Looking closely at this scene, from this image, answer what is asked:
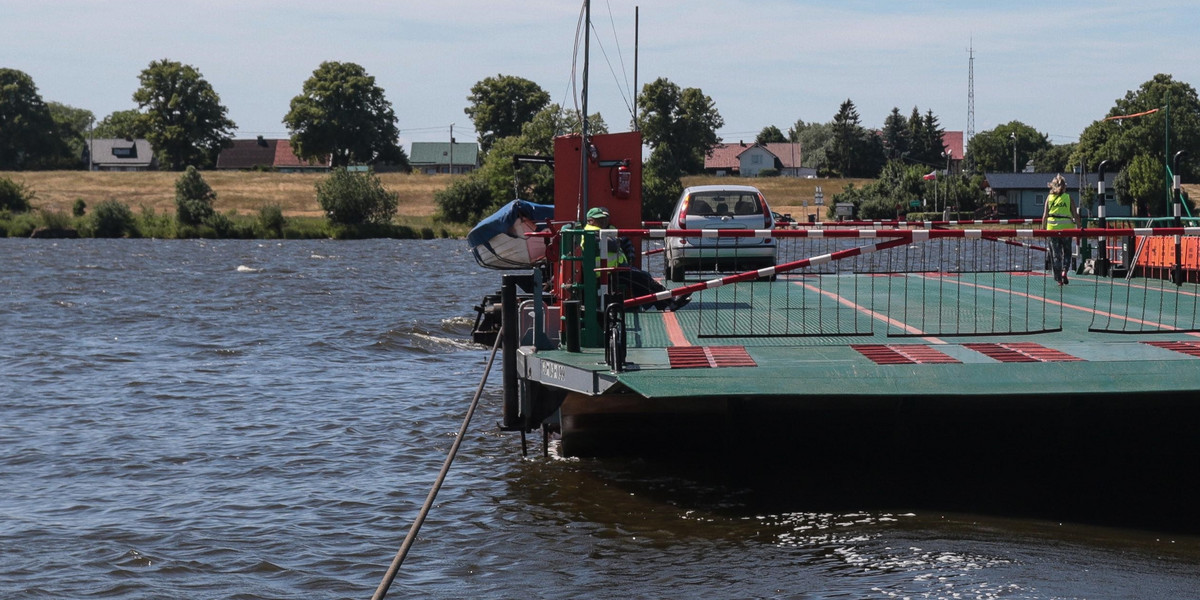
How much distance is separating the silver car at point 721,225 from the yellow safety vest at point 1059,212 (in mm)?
3518

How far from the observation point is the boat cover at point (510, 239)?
51.7ft

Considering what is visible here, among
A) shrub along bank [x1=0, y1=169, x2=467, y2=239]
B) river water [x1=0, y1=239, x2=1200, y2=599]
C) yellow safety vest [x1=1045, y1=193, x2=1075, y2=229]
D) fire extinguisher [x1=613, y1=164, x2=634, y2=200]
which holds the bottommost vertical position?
river water [x1=0, y1=239, x2=1200, y2=599]

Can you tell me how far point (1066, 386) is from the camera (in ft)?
27.9

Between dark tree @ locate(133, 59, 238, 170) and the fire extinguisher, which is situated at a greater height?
dark tree @ locate(133, 59, 238, 170)

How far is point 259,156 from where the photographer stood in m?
146

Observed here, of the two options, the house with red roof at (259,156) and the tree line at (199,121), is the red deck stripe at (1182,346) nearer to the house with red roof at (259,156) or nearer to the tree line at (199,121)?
→ the tree line at (199,121)

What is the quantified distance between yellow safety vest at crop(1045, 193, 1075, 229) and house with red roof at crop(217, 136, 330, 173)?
130 meters

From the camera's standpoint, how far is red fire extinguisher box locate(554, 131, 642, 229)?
51.2ft

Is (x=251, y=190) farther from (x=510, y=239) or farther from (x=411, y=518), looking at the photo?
(x=411, y=518)

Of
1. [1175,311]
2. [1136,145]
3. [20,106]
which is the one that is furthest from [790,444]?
[20,106]

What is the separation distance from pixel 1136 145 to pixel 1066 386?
9965 cm

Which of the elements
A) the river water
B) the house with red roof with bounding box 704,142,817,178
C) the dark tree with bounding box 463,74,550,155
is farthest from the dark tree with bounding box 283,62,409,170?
the river water

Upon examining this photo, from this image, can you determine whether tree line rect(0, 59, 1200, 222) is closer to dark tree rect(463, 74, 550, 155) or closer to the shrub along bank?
dark tree rect(463, 74, 550, 155)

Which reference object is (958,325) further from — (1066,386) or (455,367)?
(455,367)
